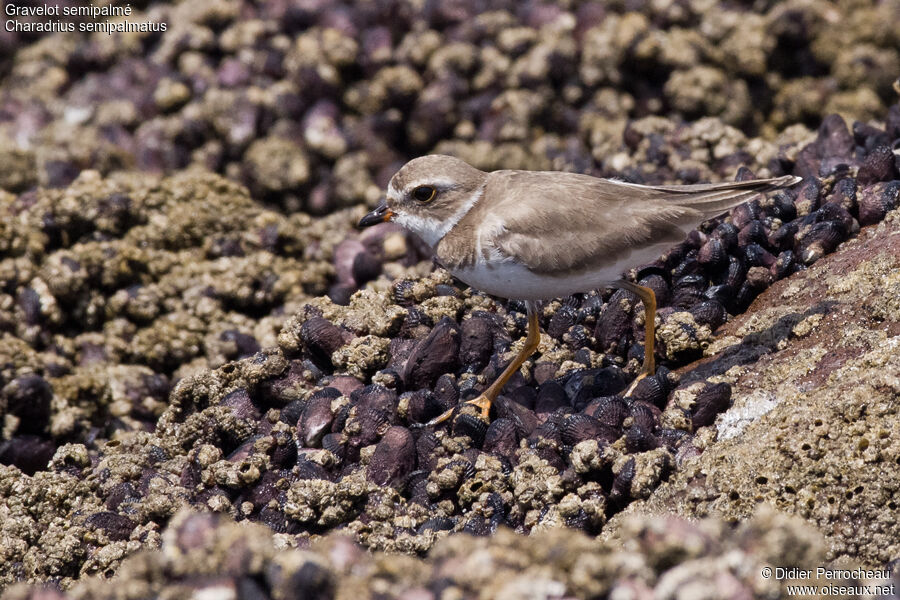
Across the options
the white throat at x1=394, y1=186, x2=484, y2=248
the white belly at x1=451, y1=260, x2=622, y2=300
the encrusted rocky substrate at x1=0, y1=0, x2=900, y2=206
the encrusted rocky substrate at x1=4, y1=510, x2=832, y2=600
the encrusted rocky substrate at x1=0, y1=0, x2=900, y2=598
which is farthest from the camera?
the encrusted rocky substrate at x1=0, y1=0, x2=900, y2=206

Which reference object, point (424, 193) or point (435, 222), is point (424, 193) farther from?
point (435, 222)

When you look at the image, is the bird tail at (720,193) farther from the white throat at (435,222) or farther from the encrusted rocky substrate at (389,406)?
the white throat at (435,222)

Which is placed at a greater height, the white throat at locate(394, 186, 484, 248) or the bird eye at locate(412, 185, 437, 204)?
the bird eye at locate(412, 185, 437, 204)

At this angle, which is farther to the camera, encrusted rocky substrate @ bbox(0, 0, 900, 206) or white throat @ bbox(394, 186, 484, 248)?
encrusted rocky substrate @ bbox(0, 0, 900, 206)

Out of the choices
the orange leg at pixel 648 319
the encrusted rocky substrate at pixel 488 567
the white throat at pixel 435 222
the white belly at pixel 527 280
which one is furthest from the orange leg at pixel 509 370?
the encrusted rocky substrate at pixel 488 567

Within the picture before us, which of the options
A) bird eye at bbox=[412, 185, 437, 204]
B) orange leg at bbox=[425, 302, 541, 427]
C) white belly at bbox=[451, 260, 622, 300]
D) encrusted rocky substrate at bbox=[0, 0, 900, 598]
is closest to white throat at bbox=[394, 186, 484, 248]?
bird eye at bbox=[412, 185, 437, 204]

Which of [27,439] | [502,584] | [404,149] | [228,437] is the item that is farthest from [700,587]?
[404,149]

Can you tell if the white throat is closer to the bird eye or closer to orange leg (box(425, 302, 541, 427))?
the bird eye
